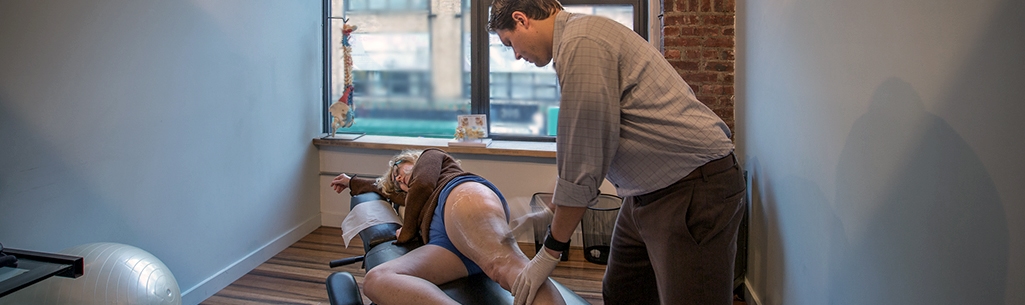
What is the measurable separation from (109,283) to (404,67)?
7.73 feet

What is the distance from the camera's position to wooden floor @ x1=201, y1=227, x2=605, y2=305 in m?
2.60

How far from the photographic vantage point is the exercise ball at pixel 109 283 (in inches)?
61.9

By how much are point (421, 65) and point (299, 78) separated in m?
0.72

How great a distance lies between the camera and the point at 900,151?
1166mm

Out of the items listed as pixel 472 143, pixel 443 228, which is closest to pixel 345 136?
pixel 472 143

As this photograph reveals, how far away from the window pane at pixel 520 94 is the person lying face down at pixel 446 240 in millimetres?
1414

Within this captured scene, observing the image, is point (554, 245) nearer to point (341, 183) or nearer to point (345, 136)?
point (341, 183)

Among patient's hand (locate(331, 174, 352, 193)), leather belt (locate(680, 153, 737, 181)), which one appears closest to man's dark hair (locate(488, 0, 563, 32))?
leather belt (locate(680, 153, 737, 181))

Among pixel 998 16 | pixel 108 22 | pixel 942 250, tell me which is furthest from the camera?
pixel 108 22

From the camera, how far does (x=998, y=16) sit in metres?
0.88

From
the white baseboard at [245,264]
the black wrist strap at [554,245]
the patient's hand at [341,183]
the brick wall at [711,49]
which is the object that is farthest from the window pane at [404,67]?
→ the black wrist strap at [554,245]

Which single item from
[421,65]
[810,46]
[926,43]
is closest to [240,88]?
[421,65]

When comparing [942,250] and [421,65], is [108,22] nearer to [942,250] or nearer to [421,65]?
[421,65]

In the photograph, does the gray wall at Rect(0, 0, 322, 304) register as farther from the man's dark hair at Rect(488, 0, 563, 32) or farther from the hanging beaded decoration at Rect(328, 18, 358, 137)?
the man's dark hair at Rect(488, 0, 563, 32)
